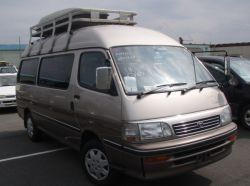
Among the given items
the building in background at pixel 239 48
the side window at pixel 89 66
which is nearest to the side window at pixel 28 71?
the side window at pixel 89 66

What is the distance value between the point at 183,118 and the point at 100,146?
4.06 ft

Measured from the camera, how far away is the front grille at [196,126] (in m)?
4.26

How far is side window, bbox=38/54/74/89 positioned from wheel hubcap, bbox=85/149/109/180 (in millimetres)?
1278

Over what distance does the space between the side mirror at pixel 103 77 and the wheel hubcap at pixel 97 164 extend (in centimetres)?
94

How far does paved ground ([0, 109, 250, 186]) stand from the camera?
5.04 metres

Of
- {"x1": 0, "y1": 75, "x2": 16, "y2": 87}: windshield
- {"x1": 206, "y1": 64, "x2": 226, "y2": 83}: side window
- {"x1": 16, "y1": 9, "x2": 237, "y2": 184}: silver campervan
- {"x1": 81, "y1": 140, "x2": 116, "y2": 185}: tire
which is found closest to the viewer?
{"x1": 16, "y1": 9, "x2": 237, "y2": 184}: silver campervan

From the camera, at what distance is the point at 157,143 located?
4.14m

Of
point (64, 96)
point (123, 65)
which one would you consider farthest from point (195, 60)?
point (64, 96)

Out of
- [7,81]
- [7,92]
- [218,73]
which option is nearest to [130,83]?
[218,73]

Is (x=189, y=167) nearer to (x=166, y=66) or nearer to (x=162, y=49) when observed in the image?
(x=166, y=66)

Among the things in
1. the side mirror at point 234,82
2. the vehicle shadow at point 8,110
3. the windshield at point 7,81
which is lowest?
the vehicle shadow at point 8,110

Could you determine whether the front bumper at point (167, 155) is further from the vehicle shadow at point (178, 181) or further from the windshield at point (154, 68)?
the windshield at point (154, 68)

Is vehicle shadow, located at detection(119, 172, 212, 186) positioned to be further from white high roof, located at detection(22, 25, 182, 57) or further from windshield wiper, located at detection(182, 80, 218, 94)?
white high roof, located at detection(22, 25, 182, 57)

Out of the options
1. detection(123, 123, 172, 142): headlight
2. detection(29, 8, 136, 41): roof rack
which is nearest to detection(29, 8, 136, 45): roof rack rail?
detection(29, 8, 136, 41): roof rack
